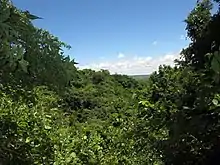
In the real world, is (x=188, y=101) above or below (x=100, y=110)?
above

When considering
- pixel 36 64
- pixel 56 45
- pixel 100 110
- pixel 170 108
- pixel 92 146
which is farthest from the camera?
pixel 100 110

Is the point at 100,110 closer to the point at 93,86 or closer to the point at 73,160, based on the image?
the point at 93,86

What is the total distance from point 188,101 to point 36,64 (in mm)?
1588

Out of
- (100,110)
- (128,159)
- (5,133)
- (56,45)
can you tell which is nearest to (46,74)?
(56,45)

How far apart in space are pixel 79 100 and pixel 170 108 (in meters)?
36.1

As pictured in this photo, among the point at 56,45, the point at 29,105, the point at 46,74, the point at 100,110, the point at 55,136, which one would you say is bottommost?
the point at 100,110

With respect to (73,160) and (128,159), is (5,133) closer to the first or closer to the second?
(73,160)

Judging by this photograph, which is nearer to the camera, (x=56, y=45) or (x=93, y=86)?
(x=56, y=45)

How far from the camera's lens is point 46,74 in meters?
3.38

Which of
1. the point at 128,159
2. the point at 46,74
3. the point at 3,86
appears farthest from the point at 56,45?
the point at 128,159

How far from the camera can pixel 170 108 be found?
2305mm

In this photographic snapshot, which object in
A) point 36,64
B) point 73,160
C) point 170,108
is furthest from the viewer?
point 73,160

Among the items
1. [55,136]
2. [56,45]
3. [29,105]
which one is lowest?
[55,136]

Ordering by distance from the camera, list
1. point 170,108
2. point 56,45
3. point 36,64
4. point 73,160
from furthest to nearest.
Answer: point 73,160 < point 56,45 < point 36,64 < point 170,108
